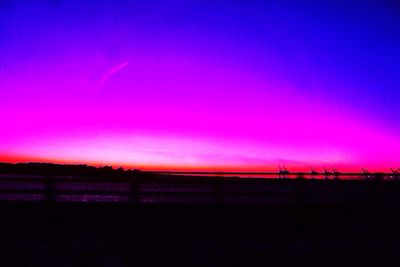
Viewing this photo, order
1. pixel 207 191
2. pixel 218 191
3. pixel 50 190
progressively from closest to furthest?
pixel 50 190, pixel 218 191, pixel 207 191

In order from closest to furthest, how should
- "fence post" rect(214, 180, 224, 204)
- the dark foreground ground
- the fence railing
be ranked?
the dark foreground ground, the fence railing, "fence post" rect(214, 180, 224, 204)

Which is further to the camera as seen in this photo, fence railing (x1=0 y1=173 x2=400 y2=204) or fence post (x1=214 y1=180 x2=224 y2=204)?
fence post (x1=214 y1=180 x2=224 y2=204)

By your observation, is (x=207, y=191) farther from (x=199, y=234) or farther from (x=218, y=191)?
(x=199, y=234)

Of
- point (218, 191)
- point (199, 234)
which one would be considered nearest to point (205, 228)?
point (199, 234)

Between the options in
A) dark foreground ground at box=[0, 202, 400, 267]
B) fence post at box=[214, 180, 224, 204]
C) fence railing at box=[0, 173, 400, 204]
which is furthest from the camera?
fence post at box=[214, 180, 224, 204]

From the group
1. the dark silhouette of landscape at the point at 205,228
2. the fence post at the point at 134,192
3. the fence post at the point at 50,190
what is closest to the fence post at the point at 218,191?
the dark silhouette of landscape at the point at 205,228

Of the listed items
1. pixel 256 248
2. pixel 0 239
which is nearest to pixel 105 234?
pixel 0 239

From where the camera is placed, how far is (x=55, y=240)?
8.15 m

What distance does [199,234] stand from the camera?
873 cm

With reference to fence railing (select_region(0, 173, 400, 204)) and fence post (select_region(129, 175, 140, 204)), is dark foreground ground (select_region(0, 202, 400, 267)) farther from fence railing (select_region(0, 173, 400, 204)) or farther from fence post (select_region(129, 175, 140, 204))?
fence railing (select_region(0, 173, 400, 204))

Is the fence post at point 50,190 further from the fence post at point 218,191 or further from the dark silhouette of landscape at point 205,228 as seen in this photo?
the fence post at point 218,191

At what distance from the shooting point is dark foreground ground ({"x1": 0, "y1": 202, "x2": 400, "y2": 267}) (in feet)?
19.8

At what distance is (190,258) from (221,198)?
5308 mm

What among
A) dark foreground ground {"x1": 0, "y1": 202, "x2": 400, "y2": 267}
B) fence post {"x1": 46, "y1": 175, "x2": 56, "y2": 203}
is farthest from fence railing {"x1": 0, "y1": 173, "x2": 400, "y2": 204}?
dark foreground ground {"x1": 0, "y1": 202, "x2": 400, "y2": 267}
